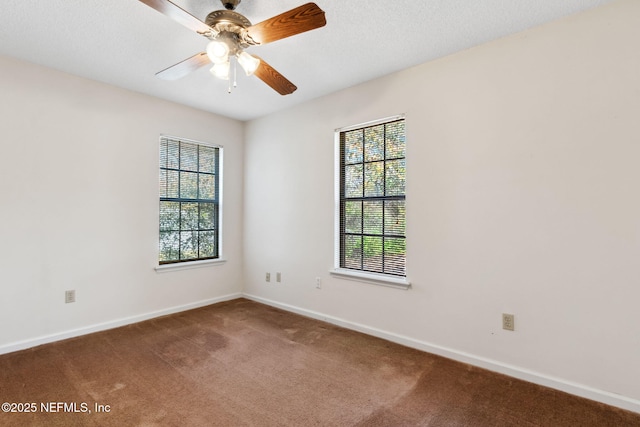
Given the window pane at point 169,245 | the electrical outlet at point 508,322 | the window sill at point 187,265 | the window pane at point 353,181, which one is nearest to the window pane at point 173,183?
the window pane at point 169,245

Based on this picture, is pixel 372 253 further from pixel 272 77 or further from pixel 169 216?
pixel 169 216

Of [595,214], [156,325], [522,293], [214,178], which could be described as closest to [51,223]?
[156,325]

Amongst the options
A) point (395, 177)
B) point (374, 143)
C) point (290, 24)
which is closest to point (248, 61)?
point (290, 24)

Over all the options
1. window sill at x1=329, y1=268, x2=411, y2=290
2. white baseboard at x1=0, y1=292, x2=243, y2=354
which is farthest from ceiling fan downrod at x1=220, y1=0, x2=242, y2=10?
white baseboard at x1=0, y1=292, x2=243, y2=354

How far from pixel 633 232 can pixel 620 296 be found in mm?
402

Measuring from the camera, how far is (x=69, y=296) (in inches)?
117

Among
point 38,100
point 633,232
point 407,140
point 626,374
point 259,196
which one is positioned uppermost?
point 38,100

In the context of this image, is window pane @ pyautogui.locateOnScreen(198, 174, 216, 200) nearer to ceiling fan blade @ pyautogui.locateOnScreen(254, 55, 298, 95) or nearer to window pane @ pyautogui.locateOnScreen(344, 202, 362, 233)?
window pane @ pyautogui.locateOnScreen(344, 202, 362, 233)

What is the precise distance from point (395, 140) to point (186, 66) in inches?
73.4

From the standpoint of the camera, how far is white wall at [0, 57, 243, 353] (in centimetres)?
268

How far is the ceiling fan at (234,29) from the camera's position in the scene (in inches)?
61.2

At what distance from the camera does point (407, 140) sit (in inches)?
111

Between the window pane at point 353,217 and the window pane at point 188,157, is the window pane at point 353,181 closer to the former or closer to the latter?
the window pane at point 353,217

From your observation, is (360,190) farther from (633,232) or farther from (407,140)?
(633,232)
